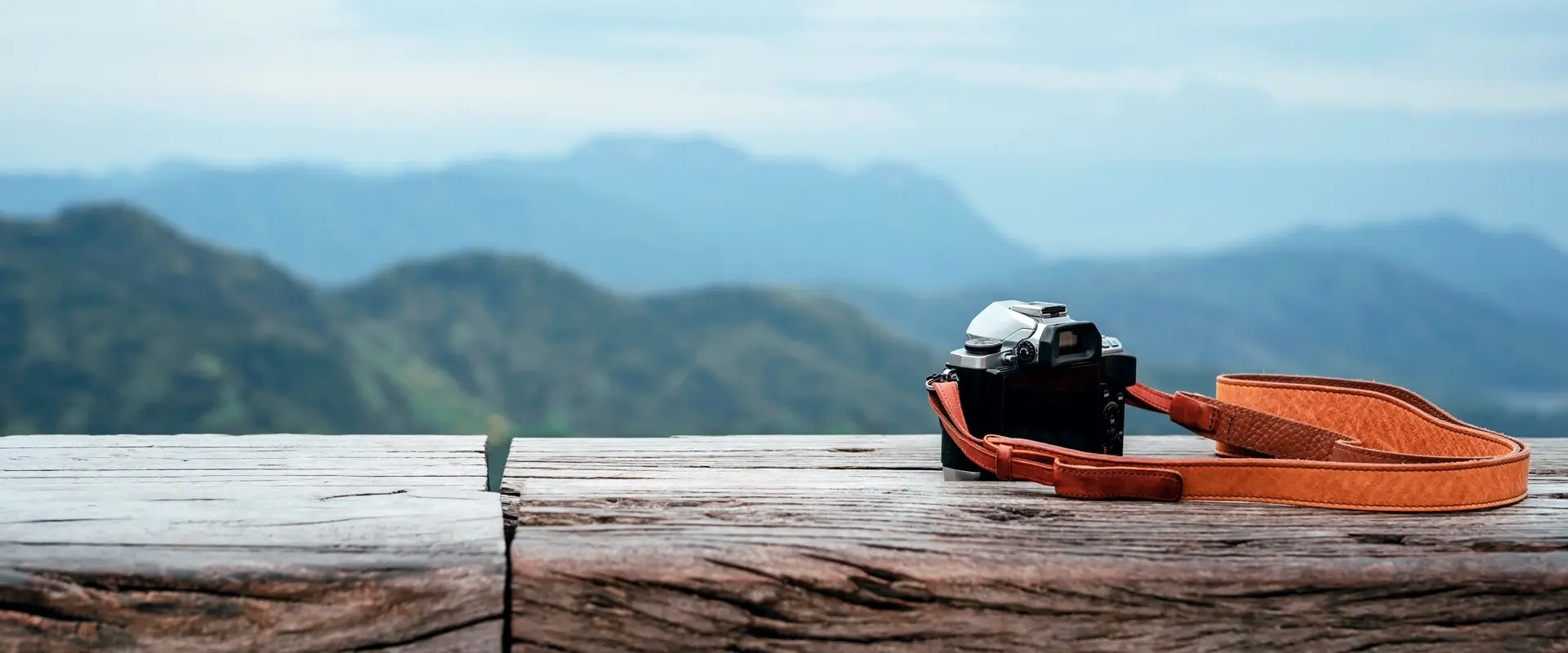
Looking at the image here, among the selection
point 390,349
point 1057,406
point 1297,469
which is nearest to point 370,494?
point 1057,406

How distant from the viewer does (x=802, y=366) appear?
35.8 feet

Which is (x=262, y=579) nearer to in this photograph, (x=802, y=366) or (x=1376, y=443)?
(x=1376, y=443)

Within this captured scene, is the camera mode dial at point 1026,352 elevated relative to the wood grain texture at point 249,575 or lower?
elevated

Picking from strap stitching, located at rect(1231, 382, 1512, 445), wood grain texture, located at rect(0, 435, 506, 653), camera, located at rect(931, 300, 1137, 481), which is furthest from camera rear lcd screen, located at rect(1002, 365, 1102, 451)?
wood grain texture, located at rect(0, 435, 506, 653)

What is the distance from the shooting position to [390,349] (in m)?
11.3

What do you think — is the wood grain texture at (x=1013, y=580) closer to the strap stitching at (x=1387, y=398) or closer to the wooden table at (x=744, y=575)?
the wooden table at (x=744, y=575)

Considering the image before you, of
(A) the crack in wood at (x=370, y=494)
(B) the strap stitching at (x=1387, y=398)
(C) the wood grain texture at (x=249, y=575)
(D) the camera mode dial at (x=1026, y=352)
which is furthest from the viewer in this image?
(B) the strap stitching at (x=1387, y=398)

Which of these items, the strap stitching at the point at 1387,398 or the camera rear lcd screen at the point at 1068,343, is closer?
the camera rear lcd screen at the point at 1068,343

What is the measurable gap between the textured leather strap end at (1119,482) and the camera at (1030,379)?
115 mm

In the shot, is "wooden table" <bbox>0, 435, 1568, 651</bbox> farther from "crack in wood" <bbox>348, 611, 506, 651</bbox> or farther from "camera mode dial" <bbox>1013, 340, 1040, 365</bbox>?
"camera mode dial" <bbox>1013, 340, 1040, 365</bbox>

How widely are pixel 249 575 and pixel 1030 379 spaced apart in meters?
0.87

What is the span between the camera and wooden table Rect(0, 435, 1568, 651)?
1117mm

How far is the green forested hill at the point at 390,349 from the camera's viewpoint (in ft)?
34.1

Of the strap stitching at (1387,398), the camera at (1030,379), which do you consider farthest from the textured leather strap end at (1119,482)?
the strap stitching at (1387,398)
